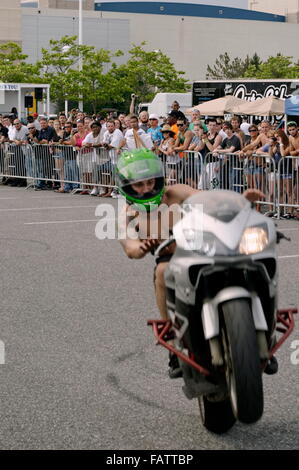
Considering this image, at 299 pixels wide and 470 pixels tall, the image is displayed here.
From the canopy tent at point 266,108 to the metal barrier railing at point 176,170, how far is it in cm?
743

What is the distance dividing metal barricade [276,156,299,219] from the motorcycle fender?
12.1 meters

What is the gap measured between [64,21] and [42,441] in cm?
10382

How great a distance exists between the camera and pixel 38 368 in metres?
6.58

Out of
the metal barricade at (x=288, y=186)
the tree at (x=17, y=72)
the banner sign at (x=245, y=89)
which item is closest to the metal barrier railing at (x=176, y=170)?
the metal barricade at (x=288, y=186)

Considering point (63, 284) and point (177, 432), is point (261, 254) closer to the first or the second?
point (177, 432)

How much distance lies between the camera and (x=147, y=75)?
77812 millimetres

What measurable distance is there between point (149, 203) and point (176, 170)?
13.6 m

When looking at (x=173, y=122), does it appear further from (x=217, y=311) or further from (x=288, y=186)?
(x=217, y=311)

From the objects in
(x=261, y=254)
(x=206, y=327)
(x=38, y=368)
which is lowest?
(x=38, y=368)

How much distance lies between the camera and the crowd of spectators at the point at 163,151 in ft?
56.1

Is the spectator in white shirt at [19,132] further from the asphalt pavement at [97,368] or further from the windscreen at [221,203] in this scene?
the windscreen at [221,203]

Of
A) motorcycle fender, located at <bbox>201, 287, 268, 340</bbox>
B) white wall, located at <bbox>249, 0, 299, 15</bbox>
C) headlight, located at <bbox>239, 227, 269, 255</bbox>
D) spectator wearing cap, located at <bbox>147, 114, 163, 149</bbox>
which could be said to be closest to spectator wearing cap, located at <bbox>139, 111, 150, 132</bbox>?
spectator wearing cap, located at <bbox>147, 114, 163, 149</bbox>

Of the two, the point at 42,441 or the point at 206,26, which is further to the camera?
the point at 206,26

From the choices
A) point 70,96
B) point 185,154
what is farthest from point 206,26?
point 185,154
